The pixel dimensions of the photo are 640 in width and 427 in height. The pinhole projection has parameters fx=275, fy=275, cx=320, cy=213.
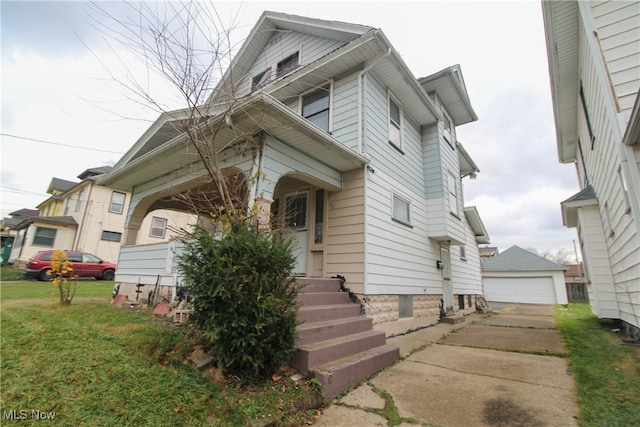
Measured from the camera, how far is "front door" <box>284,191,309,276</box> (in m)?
6.08

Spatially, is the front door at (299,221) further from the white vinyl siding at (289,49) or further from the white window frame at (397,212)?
the white vinyl siding at (289,49)

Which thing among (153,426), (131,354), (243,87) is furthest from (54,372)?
(243,87)

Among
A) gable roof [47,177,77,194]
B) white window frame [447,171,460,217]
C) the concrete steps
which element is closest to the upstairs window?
white window frame [447,171,460,217]

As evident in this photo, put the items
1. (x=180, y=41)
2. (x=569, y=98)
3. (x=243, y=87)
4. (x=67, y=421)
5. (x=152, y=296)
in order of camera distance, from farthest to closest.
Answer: (x=243, y=87) → (x=569, y=98) → (x=152, y=296) → (x=180, y=41) → (x=67, y=421)

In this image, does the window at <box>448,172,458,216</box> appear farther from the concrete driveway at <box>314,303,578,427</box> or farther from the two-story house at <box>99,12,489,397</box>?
the concrete driveway at <box>314,303,578,427</box>

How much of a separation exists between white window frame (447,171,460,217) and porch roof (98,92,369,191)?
4470mm

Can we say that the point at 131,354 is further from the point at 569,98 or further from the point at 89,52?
the point at 569,98

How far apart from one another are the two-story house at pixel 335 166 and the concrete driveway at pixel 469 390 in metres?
0.35

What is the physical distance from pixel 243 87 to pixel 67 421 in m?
9.46

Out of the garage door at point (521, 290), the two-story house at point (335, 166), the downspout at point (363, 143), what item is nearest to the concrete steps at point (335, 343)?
the two-story house at point (335, 166)

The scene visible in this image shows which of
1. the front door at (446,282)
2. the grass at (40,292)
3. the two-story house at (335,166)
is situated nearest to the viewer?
the two-story house at (335,166)

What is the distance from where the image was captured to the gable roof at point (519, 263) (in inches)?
713

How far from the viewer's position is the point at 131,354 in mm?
2918

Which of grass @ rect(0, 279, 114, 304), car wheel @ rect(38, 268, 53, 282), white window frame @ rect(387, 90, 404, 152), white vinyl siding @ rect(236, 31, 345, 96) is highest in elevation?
white vinyl siding @ rect(236, 31, 345, 96)
